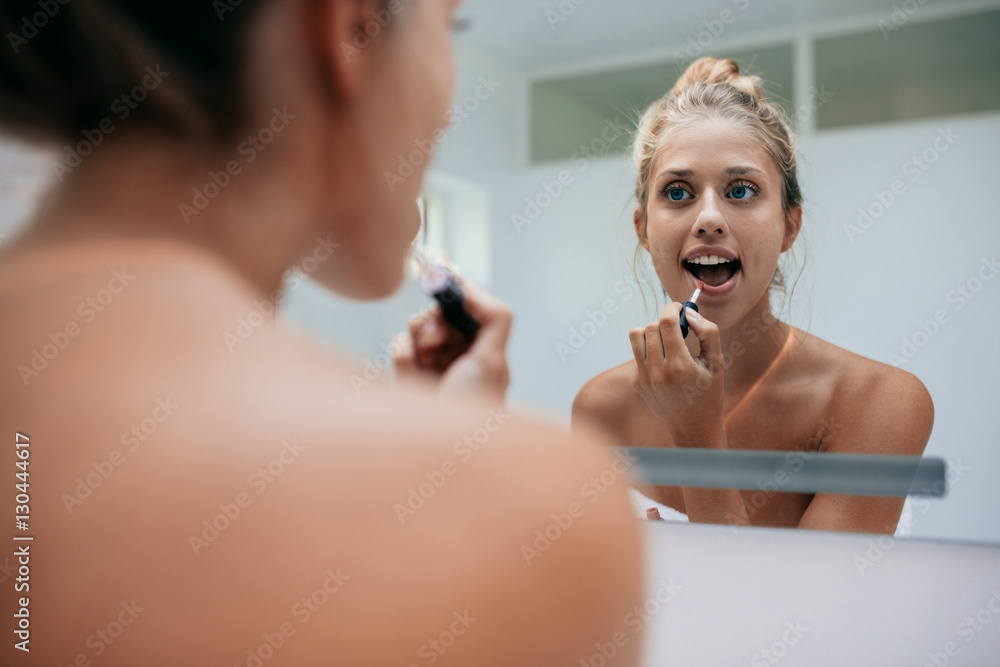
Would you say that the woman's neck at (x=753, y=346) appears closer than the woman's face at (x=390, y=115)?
No

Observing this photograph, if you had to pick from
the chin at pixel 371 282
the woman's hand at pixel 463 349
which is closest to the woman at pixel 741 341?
the woman's hand at pixel 463 349

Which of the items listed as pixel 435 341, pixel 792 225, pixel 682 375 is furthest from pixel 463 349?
pixel 792 225

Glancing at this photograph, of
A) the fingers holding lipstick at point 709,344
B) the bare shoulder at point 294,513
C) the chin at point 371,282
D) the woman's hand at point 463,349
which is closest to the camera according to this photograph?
the bare shoulder at point 294,513

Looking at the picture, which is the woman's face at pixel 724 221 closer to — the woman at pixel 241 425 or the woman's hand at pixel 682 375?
the woman's hand at pixel 682 375

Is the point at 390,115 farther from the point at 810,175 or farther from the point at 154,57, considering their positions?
the point at 810,175

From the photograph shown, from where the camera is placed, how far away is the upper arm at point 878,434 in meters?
0.66

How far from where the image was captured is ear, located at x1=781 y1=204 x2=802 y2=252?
689 mm

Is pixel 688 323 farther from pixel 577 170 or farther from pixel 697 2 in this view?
pixel 697 2

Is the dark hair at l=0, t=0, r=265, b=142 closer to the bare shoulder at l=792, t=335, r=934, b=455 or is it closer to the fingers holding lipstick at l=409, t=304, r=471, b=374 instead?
the fingers holding lipstick at l=409, t=304, r=471, b=374

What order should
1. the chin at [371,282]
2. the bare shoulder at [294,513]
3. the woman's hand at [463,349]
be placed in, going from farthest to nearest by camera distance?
the woman's hand at [463,349]
the chin at [371,282]
the bare shoulder at [294,513]

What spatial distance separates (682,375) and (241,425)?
51 cm

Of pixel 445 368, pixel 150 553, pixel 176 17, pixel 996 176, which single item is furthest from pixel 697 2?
pixel 150 553

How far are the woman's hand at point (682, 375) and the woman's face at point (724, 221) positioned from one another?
0.03 meters

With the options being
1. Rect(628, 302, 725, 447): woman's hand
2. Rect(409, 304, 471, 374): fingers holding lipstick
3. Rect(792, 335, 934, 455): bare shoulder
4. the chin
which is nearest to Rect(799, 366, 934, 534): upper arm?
Rect(792, 335, 934, 455): bare shoulder
